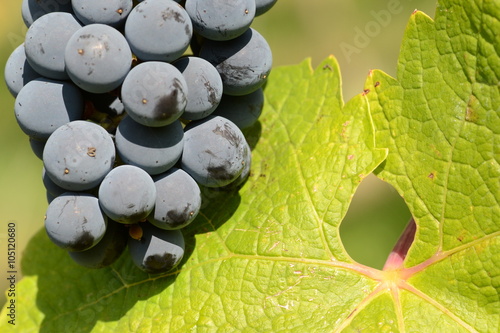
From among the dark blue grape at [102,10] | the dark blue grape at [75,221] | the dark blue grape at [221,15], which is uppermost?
the dark blue grape at [221,15]

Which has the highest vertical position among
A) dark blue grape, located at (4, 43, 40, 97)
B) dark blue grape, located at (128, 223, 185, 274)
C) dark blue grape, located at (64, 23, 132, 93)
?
dark blue grape, located at (64, 23, 132, 93)

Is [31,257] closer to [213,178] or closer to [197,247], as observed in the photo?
[197,247]

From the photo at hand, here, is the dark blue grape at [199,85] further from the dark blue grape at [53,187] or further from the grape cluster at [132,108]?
the dark blue grape at [53,187]

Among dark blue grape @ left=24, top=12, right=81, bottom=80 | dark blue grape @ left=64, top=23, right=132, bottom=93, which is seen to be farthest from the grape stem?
dark blue grape @ left=24, top=12, right=81, bottom=80

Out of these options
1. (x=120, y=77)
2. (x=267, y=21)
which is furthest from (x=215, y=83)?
(x=267, y=21)

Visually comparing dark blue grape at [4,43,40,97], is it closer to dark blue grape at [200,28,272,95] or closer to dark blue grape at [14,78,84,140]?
dark blue grape at [14,78,84,140]

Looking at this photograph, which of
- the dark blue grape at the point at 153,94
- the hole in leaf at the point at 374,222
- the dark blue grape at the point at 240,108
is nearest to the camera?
the dark blue grape at the point at 153,94

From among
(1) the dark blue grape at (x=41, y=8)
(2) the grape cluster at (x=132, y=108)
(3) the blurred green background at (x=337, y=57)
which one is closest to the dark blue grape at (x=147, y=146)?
(2) the grape cluster at (x=132, y=108)
